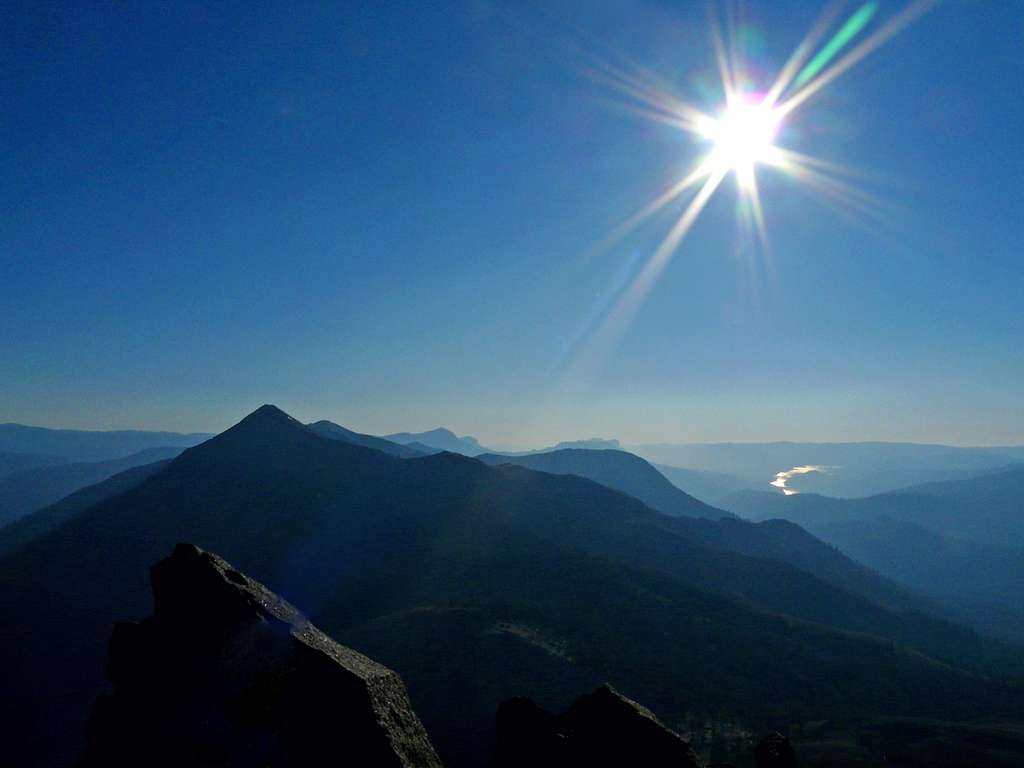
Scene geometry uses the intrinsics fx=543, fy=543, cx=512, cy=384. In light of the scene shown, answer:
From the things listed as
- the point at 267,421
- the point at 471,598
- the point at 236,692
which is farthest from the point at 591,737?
the point at 267,421

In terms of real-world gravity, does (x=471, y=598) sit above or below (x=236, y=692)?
below

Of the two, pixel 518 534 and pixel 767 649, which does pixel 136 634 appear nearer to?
pixel 767 649

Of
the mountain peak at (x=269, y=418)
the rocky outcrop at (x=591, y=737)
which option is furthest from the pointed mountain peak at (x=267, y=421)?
the rocky outcrop at (x=591, y=737)

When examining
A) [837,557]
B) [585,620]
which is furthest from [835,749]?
[837,557]

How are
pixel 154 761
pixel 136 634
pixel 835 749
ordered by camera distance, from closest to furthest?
pixel 154 761, pixel 136 634, pixel 835 749

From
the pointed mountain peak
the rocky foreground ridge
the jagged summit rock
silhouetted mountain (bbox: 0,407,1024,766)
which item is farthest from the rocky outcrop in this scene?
the pointed mountain peak

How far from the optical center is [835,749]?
177ft

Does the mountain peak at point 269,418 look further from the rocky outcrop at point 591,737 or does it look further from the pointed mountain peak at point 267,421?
the rocky outcrop at point 591,737

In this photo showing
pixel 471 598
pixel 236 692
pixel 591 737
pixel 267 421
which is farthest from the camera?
pixel 267 421

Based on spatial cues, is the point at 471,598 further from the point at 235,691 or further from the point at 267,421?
the point at 267,421

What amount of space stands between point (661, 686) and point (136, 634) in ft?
212

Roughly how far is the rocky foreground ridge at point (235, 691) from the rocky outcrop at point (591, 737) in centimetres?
793

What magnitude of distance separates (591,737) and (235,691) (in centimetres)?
1313

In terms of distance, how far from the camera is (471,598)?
86250 millimetres
